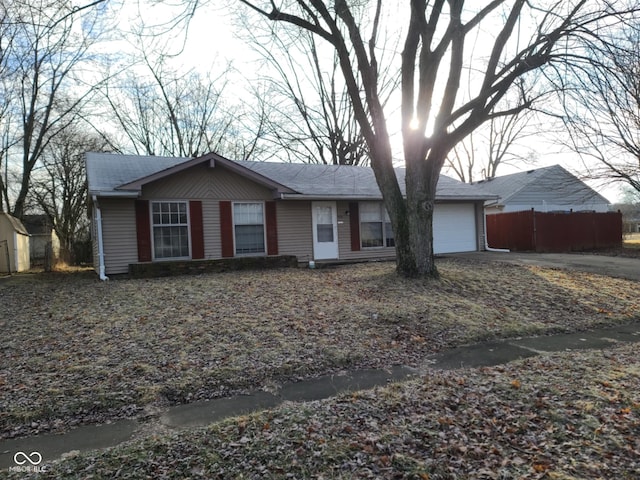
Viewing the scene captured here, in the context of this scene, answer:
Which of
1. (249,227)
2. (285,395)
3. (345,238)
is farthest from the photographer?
(345,238)

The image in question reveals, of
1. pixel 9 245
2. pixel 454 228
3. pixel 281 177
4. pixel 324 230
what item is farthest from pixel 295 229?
pixel 9 245

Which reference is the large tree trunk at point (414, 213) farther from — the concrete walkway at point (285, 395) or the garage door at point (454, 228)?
the garage door at point (454, 228)

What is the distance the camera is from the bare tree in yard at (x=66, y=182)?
79.2ft

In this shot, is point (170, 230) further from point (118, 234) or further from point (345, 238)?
point (345, 238)

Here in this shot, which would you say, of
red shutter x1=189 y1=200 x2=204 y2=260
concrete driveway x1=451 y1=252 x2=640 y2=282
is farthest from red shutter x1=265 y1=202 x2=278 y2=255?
concrete driveway x1=451 y1=252 x2=640 y2=282

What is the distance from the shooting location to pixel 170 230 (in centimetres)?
1205

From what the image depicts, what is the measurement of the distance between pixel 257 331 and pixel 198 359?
1.17 meters

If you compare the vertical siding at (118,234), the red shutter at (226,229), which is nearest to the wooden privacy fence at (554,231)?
the red shutter at (226,229)

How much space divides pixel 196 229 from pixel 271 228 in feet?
7.80

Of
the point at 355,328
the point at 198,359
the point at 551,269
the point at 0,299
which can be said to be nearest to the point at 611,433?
the point at 355,328

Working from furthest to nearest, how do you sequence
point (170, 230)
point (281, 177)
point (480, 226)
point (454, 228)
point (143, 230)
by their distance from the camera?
1. point (480, 226)
2. point (454, 228)
3. point (281, 177)
4. point (170, 230)
5. point (143, 230)

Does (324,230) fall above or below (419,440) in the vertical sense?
above

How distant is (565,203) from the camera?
27625mm

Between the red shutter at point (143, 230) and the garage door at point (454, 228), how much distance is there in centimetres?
1056
